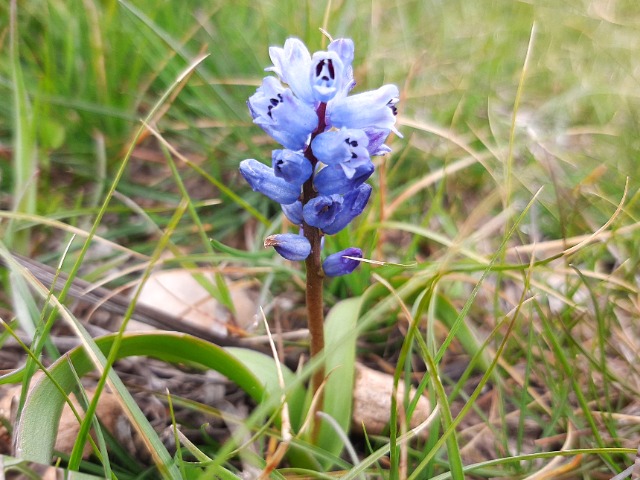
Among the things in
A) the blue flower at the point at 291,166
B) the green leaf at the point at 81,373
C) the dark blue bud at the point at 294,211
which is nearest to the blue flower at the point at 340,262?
the dark blue bud at the point at 294,211

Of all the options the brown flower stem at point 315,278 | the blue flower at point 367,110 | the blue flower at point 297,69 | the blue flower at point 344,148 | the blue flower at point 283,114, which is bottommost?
the brown flower stem at point 315,278

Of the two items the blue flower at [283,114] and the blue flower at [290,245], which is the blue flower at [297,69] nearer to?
the blue flower at [283,114]

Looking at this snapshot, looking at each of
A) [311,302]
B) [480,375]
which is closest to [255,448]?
[311,302]

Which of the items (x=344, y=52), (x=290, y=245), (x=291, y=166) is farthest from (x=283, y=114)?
(x=290, y=245)

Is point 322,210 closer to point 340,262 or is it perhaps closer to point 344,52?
point 340,262

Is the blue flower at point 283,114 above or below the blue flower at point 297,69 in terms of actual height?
below

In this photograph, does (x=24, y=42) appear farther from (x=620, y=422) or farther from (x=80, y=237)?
(x=620, y=422)

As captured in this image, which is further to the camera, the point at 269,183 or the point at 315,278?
the point at 315,278

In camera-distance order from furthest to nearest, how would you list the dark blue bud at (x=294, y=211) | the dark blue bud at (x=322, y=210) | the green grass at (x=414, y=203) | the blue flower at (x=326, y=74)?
1. the green grass at (x=414, y=203)
2. the dark blue bud at (x=294, y=211)
3. the dark blue bud at (x=322, y=210)
4. the blue flower at (x=326, y=74)

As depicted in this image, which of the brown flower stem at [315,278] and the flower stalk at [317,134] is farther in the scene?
the brown flower stem at [315,278]
